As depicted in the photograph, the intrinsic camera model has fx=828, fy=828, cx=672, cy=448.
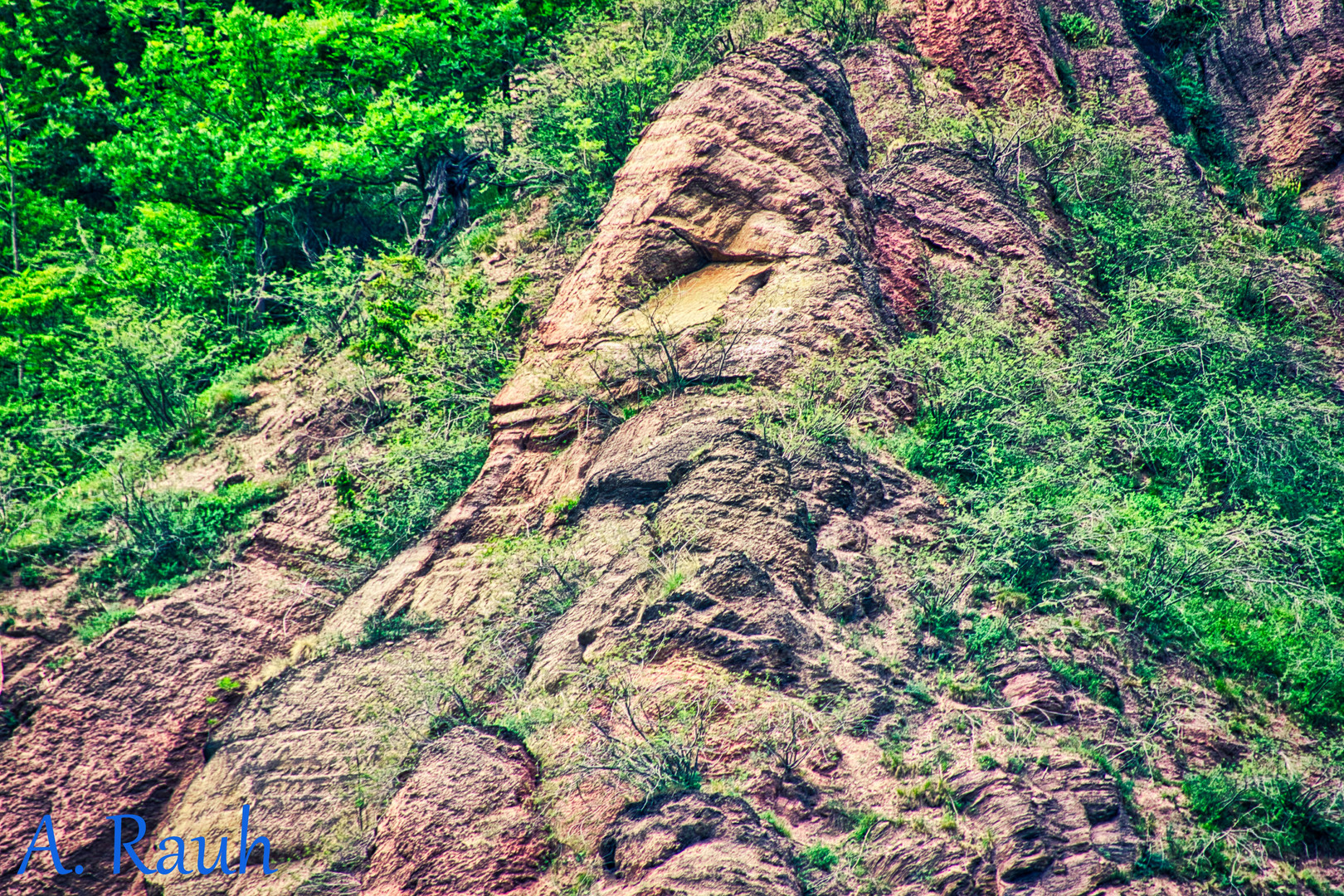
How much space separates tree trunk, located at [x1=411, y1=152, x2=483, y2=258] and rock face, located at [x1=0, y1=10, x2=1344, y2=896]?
449cm

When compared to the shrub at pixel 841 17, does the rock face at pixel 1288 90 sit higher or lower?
lower

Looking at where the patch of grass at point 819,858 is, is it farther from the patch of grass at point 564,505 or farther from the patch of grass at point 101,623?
the patch of grass at point 101,623

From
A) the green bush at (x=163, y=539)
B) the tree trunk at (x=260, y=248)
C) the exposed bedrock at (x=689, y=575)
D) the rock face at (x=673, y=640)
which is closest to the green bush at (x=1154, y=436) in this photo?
the rock face at (x=673, y=640)

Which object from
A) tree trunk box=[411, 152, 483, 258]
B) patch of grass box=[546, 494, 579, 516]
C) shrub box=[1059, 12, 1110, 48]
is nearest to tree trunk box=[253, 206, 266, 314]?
tree trunk box=[411, 152, 483, 258]

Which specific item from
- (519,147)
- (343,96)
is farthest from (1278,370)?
(343,96)

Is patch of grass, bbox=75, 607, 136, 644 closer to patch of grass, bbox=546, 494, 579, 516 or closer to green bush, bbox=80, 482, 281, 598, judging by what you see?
green bush, bbox=80, 482, 281, 598

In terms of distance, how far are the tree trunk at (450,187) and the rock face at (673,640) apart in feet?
14.7

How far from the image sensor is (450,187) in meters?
13.4

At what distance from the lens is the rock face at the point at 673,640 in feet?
17.5

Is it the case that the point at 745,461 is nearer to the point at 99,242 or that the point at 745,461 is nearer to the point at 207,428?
the point at 207,428

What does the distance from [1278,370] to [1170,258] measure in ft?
5.96

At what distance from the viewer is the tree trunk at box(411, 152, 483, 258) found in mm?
13094

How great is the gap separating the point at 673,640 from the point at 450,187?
393 inches

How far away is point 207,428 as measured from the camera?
1063cm
